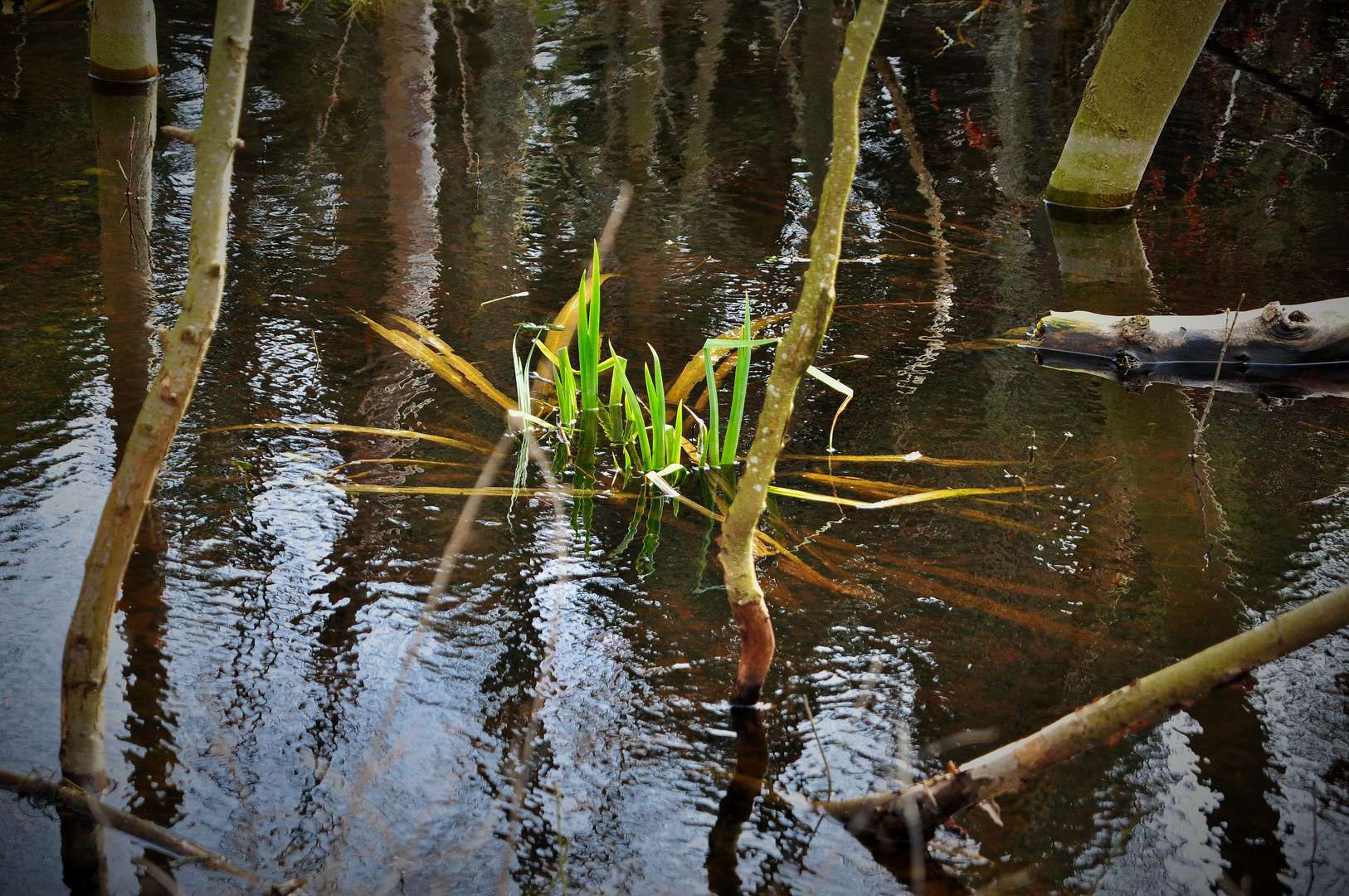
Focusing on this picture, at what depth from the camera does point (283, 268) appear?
17.8 feet

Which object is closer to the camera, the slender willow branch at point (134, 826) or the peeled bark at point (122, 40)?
the slender willow branch at point (134, 826)

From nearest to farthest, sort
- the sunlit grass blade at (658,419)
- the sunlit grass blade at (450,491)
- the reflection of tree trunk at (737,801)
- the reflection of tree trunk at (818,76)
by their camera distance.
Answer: the reflection of tree trunk at (737,801) → the sunlit grass blade at (658,419) → the sunlit grass blade at (450,491) → the reflection of tree trunk at (818,76)

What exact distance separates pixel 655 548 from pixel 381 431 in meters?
1.26

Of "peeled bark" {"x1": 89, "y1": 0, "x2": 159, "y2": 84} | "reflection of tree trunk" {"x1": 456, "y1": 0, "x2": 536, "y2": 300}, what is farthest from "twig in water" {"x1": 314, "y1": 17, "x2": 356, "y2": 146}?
"peeled bark" {"x1": 89, "y1": 0, "x2": 159, "y2": 84}

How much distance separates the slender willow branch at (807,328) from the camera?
204cm

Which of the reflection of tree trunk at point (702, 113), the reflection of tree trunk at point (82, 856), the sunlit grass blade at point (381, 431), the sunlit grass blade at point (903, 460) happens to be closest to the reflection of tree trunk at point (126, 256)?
the reflection of tree trunk at point (82, 856)

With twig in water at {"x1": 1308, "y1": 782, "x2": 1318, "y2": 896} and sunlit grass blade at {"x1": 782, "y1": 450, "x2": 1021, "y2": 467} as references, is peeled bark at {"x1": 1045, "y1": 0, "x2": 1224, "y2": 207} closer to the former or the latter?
sunlit grass blade at {"x1": 782, "y1": 450, "x2": 1021, "y2": 467}

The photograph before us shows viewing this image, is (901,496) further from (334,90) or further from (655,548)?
(334,90)

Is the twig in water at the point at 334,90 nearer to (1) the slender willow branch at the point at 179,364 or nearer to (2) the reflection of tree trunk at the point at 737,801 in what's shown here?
(1) the slender willow branch at the point at 179,364

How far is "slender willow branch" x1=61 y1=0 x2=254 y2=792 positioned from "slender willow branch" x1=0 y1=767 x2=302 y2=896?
0.31 m

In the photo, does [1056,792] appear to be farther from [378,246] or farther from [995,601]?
[378,246]

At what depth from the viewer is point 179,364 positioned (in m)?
2.00

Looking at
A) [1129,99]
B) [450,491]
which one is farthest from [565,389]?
[1129,99]

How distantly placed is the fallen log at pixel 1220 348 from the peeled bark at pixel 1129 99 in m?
2.00
